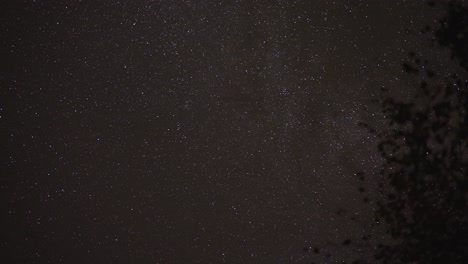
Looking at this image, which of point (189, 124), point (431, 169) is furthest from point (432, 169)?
point (189, 124)

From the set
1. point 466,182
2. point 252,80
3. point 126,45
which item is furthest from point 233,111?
point 466,182

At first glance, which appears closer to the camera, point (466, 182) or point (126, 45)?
point (126, 45)

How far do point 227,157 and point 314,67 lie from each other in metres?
0.45

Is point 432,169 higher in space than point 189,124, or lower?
lower

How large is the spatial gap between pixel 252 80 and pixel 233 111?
13cm

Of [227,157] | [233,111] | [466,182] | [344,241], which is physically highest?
[233,111]

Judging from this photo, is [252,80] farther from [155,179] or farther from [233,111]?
[155,179]

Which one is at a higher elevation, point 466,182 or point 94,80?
point 94,80

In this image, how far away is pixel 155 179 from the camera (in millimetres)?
1634

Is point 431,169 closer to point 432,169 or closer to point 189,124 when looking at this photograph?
point 432,169

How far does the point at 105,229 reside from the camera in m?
1.65

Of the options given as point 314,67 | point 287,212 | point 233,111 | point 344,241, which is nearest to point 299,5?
point 314,67

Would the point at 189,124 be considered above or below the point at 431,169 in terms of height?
above

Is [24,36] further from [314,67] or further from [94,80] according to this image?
[314,67]
